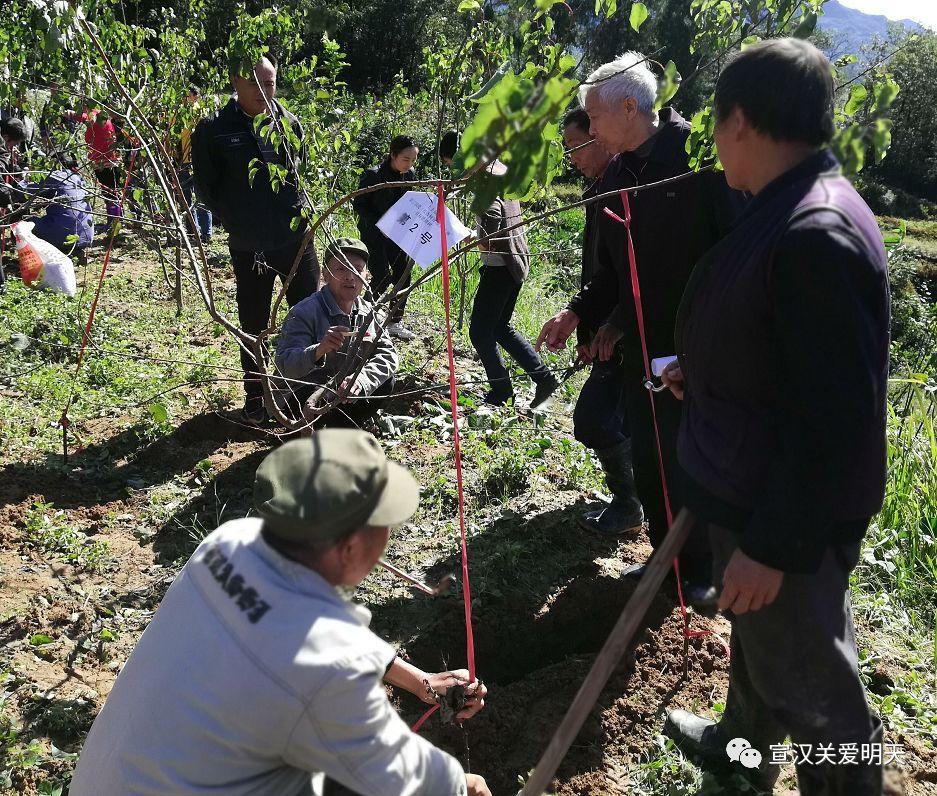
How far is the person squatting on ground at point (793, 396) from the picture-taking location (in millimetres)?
1567

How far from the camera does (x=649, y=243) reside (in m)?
3.04

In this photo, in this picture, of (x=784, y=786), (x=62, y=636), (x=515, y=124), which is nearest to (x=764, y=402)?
(x=515, y=124)

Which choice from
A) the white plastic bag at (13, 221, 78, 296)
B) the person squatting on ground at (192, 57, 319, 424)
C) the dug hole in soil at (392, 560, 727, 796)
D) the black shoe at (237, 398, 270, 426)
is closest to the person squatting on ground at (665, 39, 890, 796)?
the dug hole in soil at (392, 560, 727, 796)

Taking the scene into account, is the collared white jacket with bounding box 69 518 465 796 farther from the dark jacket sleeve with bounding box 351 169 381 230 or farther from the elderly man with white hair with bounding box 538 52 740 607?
the dark jacket sleeve with bounding box 351 169 381 230

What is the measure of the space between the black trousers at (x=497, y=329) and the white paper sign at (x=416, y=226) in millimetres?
2051

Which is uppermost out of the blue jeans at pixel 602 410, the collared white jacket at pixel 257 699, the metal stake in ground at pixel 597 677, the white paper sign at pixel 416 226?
the white paper sign at pixel 416 226

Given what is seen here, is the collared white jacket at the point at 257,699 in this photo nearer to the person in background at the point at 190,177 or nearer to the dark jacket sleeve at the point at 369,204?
the person in background at the point at 190,177

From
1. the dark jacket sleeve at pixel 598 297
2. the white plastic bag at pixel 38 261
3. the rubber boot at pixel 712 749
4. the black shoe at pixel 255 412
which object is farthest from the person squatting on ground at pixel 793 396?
the white plastic bag at pixel 38 261

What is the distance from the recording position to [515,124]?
155 cm

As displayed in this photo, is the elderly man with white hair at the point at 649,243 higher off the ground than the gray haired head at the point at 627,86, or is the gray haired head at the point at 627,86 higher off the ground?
the gray haired head at the point at 627,86

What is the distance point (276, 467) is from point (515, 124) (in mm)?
743

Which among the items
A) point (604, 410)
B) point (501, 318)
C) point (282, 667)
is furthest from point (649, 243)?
point (501, 318)

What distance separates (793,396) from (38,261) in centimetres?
488

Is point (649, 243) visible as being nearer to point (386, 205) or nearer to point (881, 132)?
point (881, 132)
